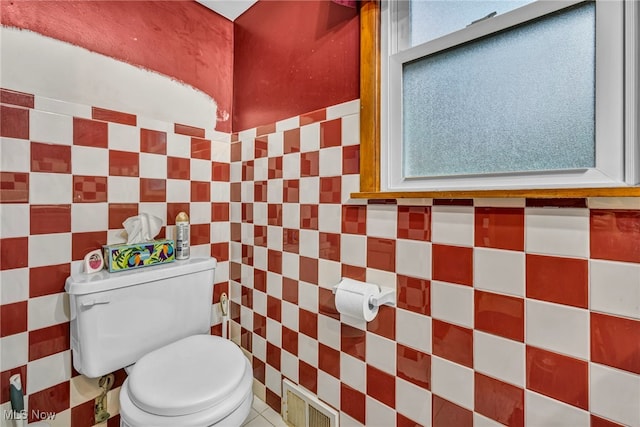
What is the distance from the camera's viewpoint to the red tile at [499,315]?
28.6 inches

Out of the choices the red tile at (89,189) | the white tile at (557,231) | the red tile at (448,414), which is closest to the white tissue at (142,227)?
the red tile at (89,189)

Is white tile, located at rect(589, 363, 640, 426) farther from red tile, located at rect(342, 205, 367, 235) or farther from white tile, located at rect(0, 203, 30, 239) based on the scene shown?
A: white tile, located at rect(0, 203, 30, 239)

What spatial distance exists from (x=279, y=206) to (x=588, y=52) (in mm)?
1099

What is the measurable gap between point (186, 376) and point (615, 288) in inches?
47.4

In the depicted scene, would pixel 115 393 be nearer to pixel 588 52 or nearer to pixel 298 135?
pixel 298 135

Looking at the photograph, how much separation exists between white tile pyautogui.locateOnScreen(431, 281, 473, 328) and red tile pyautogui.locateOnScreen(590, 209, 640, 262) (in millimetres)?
294

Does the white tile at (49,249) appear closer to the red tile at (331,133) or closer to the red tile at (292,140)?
the red tile at (292,140)

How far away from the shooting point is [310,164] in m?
1.17

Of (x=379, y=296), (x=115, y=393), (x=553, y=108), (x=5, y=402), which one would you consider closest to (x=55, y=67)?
(x=5, y=402)

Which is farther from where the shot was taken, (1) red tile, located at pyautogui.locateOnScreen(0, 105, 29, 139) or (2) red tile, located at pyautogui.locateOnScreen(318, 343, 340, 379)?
(2) red tile, located at pyautogui.locateOnScreen(318, 343, 340, 379)

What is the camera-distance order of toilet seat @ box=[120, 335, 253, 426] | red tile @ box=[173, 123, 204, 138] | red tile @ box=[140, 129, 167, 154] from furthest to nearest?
red tile @ box=[173, 123, 204, 138] → red tile @ box=[140, 129, 167, 154] → toilet seat @ box=[120, 335, 253, 426]

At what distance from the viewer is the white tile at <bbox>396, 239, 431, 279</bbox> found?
0.88 metres

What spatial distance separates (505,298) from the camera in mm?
744

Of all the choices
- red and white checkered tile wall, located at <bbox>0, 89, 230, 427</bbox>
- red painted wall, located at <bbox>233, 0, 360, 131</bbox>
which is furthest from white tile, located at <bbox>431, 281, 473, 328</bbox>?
red and white checkered tile wall, located at <bbox>0, 89, 230, 427</bbox>
